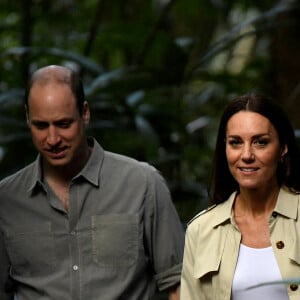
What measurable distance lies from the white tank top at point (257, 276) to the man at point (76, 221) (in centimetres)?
52

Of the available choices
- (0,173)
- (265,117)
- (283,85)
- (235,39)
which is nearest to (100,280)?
(265,117)

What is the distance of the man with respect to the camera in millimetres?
3355

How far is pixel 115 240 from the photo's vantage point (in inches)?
134

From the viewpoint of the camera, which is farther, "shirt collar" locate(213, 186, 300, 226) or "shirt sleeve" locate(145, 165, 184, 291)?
"shirt sleeve" locate(145, 165, 184, 291)

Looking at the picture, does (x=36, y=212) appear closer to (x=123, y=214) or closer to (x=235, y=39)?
(x=123, y=214)

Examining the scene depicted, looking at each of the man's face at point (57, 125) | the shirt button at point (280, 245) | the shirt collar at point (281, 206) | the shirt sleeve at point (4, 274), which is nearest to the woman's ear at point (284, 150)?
the shirt collar at point (281, 206)

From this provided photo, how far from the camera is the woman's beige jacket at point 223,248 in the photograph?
2885 mm

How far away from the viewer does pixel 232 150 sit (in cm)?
302

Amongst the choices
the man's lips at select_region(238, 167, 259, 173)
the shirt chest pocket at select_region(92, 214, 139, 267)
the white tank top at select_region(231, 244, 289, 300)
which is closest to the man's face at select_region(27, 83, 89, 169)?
the shirt chest pocket at select_region(92, 214, 139, 267)

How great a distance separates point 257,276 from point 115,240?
0.70 meters

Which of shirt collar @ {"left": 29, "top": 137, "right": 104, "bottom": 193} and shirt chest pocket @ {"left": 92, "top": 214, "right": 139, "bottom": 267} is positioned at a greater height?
shirt collar @ {"left": 29, "top": 137, "right": 104, "bottom": 193}

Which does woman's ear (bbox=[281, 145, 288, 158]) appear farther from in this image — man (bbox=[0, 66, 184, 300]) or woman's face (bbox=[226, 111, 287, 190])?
man (bbox=[0, 66, 184, 300])

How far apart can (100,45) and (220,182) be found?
8.70ft

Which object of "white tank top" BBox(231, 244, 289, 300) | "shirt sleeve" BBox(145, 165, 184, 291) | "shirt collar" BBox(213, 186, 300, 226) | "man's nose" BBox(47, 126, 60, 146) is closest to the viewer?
"white tank top" BBox(231, 244, 289, 300)
